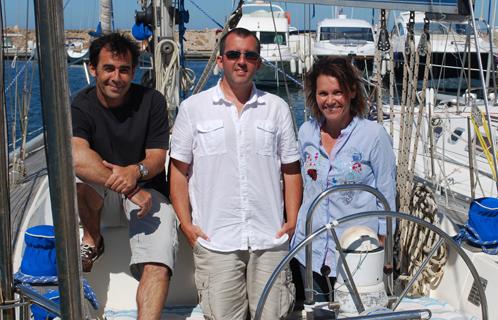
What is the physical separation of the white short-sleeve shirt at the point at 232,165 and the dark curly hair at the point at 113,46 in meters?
0.39

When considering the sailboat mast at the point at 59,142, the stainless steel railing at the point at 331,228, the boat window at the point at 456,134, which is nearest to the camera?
the sailboat mast at the point at 59,142

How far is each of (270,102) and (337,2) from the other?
0.96 m

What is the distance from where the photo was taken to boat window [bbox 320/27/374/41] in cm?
3003

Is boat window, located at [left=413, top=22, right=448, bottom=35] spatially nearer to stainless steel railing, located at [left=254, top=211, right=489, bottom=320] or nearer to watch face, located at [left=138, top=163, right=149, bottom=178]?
watch face, located at [left=138, top=163, right=149, bottom=178]

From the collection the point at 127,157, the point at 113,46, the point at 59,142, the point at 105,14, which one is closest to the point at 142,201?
the point at 127,157

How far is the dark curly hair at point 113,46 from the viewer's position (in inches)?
124

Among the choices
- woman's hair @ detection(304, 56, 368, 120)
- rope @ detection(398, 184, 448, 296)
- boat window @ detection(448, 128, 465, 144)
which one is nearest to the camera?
woman's hair @ detection(304, 56, 368, 120)

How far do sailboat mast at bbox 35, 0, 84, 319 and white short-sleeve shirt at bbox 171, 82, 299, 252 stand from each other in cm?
155

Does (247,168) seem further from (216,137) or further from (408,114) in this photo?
(408,114)

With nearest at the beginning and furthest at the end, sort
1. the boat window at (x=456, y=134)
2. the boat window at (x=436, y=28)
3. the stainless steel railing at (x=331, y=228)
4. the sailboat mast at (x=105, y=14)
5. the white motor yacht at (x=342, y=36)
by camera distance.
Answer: the stainless steel railing at (x=331, y=228), the sailboat mast at (x=105, y=14), the boat window at (x=456, y=134), the boat window at (x=436, y=28), the white motor yacht at (x=342, y=36)

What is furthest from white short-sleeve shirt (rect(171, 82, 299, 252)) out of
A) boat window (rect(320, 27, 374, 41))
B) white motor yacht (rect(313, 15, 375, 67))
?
boat window (rect(320, 27, 374, 41))

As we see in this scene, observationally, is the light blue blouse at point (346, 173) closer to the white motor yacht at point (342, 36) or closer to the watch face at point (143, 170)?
the watch face at point (143, 170)

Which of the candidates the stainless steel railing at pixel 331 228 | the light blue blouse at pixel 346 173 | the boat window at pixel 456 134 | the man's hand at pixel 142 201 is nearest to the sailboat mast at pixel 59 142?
the stainless steel railing at pixel 331 228

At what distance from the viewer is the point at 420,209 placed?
12.4 feet
